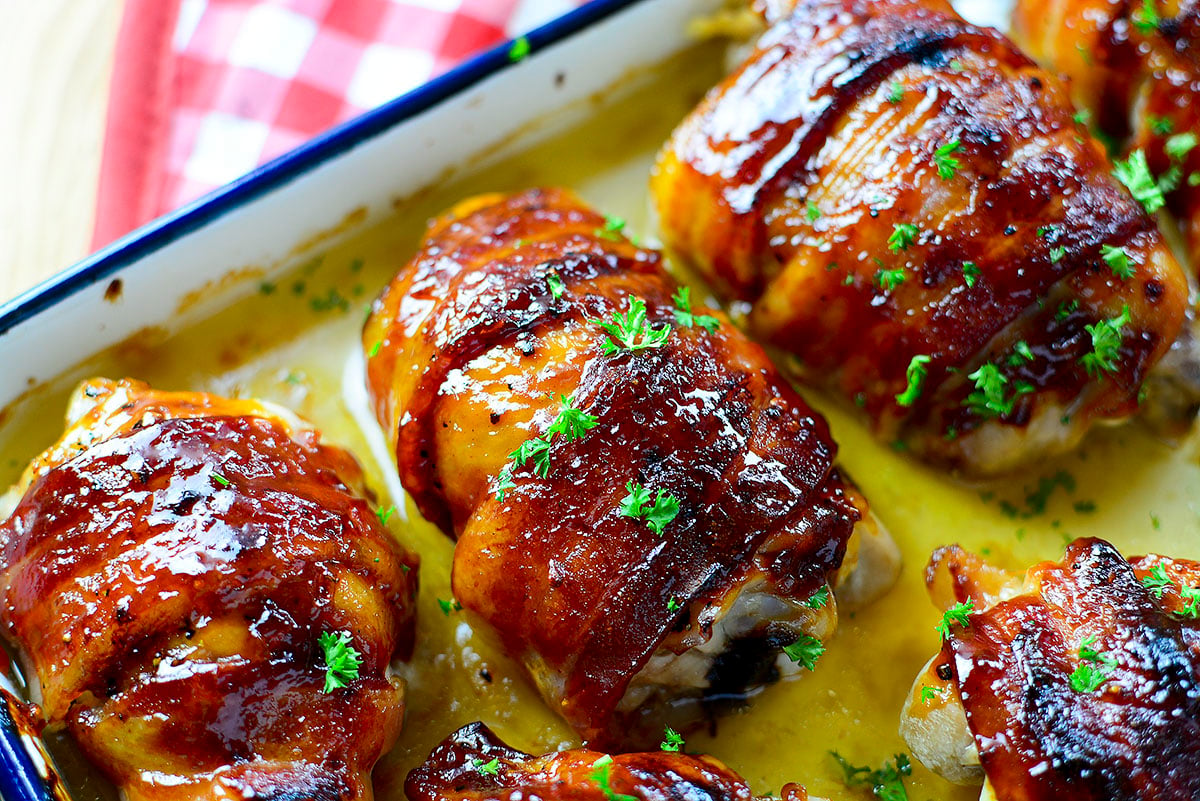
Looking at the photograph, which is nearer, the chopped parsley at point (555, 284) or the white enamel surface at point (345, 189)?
the chopped parsley at point (555, 284)

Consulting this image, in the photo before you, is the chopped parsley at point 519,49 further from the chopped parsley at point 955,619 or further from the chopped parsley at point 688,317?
the chopped parsley at point 955,619

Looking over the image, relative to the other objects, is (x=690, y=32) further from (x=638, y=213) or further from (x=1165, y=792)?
(x=1165, y=792)

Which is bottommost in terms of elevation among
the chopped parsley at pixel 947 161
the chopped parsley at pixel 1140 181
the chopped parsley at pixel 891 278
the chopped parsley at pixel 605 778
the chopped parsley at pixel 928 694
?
the chopped parsley at pixel 605 778

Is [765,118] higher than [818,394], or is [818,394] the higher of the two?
[765,118]

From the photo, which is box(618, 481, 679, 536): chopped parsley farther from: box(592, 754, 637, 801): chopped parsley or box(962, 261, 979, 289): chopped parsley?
box(962, 261, 979, 289): chopped parsley

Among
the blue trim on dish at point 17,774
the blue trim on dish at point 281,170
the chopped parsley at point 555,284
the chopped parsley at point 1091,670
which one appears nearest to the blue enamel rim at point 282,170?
the blue trim on dish at point 281,170

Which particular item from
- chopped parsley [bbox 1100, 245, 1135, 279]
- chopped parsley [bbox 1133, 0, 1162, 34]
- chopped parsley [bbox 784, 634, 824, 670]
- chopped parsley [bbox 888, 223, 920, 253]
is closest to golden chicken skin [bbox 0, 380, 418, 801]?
chopped parsley [bbox 784, 634, 824, 670]

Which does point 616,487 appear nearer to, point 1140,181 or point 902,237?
point 902,237

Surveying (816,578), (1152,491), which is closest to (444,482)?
(816,578)
